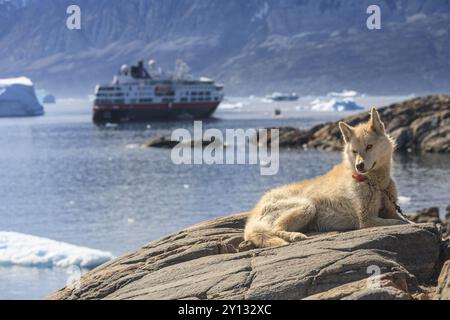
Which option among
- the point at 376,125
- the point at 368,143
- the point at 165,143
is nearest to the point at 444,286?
the point at 368,143

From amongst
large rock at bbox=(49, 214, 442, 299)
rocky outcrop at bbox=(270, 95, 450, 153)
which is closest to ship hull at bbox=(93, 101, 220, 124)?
rocky outcrop at bbox=(270, 95, 450, 153)

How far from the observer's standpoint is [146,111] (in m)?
124

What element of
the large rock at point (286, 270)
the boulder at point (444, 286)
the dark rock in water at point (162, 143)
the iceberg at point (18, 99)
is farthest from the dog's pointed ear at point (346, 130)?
the iceberg at point (18, 99)

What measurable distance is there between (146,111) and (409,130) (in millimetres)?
56953

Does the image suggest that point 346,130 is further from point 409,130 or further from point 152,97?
point 152,97

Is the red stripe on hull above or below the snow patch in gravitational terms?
above

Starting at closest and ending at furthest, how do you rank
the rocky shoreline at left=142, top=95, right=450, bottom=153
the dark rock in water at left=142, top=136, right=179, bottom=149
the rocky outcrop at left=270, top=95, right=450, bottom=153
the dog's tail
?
the dog's tail → the rocky outcrop at left=270, top=95, right=450, bottom=153 → the rocky shoreline at left=142, top=95, right=450, bottom=153 → the dark rock in water at left=142, top=136, right=179, bottom=149

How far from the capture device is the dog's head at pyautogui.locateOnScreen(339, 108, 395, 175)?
26.2 feet

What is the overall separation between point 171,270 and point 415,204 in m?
33.2

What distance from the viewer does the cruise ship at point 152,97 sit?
401 ft

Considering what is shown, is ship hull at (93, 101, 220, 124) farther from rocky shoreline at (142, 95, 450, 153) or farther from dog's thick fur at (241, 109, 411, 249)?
dog's thick fur at (241, 109, 411, 249)

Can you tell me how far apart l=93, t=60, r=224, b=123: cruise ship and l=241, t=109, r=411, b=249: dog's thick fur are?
368ft

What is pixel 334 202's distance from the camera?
8461mm
